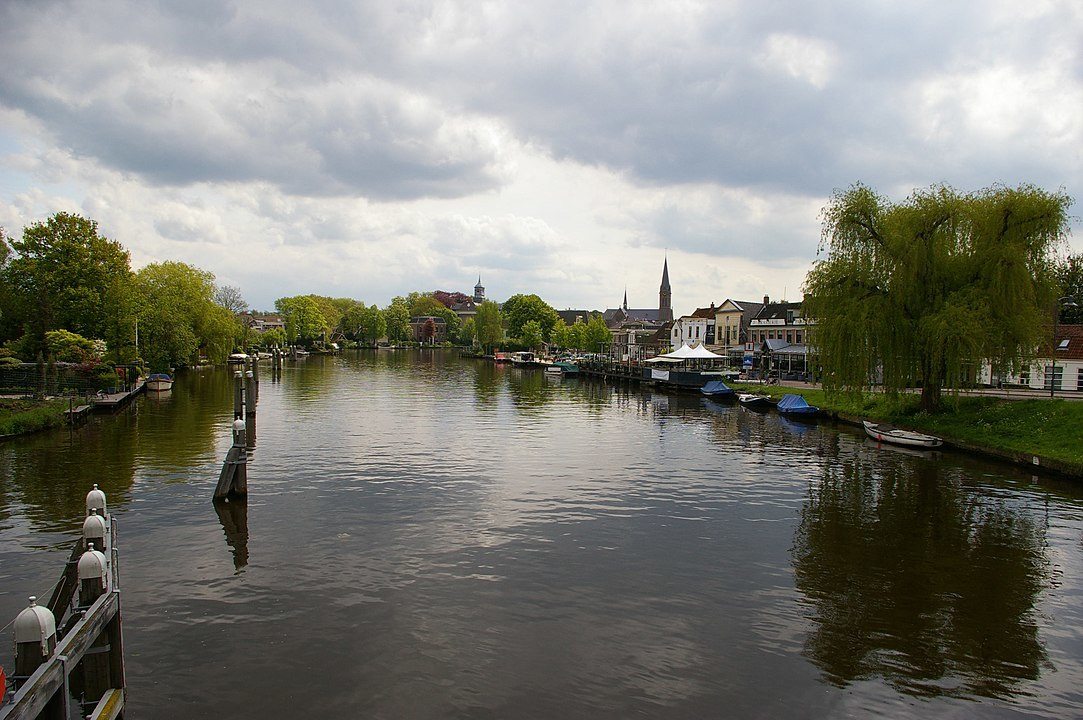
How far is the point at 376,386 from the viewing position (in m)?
65.8

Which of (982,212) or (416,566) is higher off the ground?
(982,212)

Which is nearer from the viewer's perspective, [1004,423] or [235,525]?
[235,525]

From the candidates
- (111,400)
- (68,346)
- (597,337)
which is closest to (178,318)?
(68,346)

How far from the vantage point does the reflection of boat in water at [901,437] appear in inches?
1272

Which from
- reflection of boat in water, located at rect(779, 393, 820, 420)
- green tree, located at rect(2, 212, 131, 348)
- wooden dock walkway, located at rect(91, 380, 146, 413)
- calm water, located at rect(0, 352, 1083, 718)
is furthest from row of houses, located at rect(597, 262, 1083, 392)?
green tree, located at rect(2, 212, 131, 348)

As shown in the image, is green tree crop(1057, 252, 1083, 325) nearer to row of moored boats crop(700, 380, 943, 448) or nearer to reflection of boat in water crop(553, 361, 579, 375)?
row of moored boats crop(700, 380, 943, 448)

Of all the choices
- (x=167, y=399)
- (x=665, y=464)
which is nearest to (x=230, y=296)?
(x=167, y=399)

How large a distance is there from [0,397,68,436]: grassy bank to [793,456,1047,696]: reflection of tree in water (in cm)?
3327

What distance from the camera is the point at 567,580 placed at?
48.2 feet

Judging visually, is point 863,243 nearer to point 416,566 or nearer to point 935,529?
point 935,529

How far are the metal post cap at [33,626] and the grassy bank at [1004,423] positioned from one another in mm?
31523

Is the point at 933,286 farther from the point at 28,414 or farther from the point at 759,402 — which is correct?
the point at 28,414

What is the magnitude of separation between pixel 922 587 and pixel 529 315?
13592cm

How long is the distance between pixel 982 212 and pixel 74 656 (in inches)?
1531
